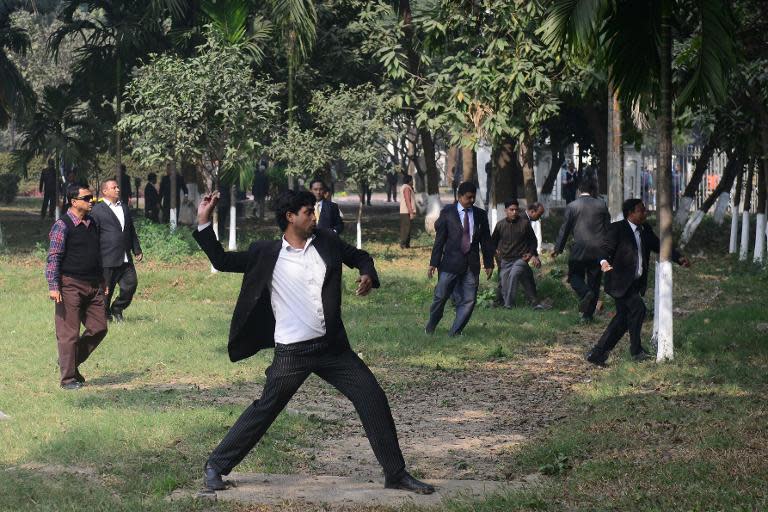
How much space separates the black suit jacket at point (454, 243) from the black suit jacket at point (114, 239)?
358 cm

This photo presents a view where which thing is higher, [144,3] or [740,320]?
[144,3]

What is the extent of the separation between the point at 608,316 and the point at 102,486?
1118cm

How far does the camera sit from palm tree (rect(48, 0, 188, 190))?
31656 millimetres

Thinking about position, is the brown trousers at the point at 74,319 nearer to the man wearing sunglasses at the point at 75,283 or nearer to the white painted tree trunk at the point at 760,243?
the man wearing sunglasses at the point at 75,283

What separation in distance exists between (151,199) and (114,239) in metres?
21.8

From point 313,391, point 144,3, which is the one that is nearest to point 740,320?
point 313,391

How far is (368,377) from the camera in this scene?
316 inches

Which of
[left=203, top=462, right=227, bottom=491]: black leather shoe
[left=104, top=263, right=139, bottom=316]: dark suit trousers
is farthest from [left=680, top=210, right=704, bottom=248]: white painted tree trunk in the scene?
[left=203, top=462, right=227, bottom=491]: black leather shoe

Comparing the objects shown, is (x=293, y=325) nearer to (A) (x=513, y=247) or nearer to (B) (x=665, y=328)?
(B) (x=665, y=328)

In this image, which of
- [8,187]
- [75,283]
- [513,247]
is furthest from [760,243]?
[8,187]

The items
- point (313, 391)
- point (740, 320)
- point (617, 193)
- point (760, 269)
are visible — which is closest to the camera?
point (313, 391)

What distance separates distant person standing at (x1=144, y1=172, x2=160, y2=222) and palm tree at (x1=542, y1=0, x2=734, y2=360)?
25.1m

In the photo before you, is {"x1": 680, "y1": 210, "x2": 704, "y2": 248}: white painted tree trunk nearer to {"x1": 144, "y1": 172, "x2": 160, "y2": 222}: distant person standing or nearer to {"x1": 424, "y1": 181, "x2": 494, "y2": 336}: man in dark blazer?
{"x1": 424, "y1": 181, "x2": 494, "y2": 336}: man in dark blazer

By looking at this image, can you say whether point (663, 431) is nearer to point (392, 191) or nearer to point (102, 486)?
point (102, 486)
